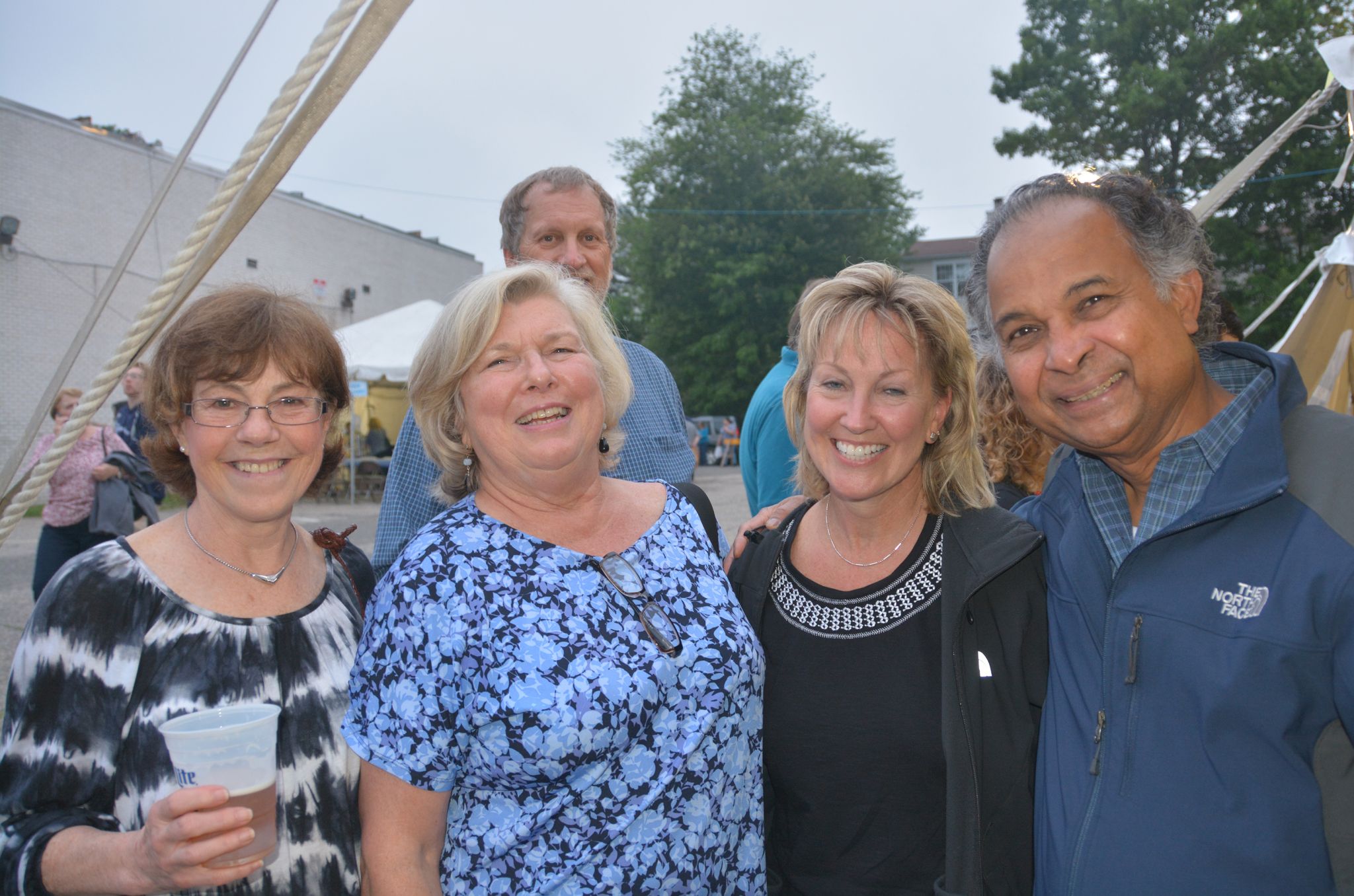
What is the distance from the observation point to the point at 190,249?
1.49 meters

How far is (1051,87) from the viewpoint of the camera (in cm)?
2430

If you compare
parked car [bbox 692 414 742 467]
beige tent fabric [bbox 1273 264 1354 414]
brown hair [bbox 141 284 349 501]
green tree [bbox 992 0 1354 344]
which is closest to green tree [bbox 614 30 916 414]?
parked car [bbox 692 414 742 467]

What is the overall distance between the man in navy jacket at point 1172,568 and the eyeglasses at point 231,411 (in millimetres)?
1610

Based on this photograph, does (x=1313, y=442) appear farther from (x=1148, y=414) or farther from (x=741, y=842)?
(x=741, y=842)

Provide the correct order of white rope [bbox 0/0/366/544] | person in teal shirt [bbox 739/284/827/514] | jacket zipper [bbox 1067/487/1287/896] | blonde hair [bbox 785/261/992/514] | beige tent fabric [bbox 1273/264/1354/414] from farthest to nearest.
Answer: beige tent fabric [bbox 1273/264/1354/414]
person in teal shirt [bbox 739/284/827/514]
blonde hair [bbox 785/261/992/514]
jacket zipper [bbox 1067/487/1287/896]
white rope [bbox 0/0/366/544]

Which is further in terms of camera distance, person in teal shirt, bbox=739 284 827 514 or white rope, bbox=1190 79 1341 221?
white rope, bbox=1190 79 1341 221

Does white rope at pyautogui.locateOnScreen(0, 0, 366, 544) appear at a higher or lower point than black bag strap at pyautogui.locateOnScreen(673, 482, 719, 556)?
higher

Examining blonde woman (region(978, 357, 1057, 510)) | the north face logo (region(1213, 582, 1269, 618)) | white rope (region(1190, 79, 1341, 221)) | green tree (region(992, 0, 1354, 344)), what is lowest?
the north face logo (region(1213, 582, 1269, 618))

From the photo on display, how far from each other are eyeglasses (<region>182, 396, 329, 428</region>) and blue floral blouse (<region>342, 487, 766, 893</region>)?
0.41m

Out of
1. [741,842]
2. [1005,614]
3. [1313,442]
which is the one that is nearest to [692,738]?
[741,842]

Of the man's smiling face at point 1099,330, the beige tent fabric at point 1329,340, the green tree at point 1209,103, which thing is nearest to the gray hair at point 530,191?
the man's smiling face at point 1099,330

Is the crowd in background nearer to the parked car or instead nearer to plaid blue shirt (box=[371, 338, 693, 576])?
plaid blue shirt (box=[371, 338, 693, 576])

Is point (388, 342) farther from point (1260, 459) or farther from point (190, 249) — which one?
point (1260, 459)

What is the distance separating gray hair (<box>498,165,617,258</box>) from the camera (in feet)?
10.7
